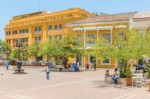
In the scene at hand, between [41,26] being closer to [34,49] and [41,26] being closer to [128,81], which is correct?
[34,49]

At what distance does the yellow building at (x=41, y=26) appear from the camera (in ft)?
205

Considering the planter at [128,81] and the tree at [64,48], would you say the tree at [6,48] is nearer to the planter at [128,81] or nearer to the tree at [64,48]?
the tree at [64,48]

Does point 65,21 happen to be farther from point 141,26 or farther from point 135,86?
point 135,86

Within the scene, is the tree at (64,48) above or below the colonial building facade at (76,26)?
below

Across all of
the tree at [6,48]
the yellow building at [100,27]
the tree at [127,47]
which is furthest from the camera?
the tree at [6,48]

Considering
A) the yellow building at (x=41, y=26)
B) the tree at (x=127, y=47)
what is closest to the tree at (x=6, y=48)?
the yellow building at (x=41, y=26)

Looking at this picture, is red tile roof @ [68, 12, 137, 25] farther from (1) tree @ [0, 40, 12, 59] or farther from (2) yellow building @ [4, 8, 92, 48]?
(1) tree @ [0, 40, 12, 59]

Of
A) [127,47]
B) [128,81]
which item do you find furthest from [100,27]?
[128,81]

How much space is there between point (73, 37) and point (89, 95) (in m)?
21.9

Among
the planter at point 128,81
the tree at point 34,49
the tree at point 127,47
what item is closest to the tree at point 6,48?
the tree at point 34,49

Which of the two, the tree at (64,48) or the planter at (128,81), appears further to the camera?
the tree at (64,48)

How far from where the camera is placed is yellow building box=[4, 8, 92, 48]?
6241cm

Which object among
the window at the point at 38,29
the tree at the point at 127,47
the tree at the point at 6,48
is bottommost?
the tree at the point at 127,47

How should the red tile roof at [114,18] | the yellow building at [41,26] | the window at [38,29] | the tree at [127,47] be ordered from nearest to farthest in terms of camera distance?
the tree at [127,47] < the red tile roof at [114,18] < the yellow building at [41,26] < the window at [38,29]
